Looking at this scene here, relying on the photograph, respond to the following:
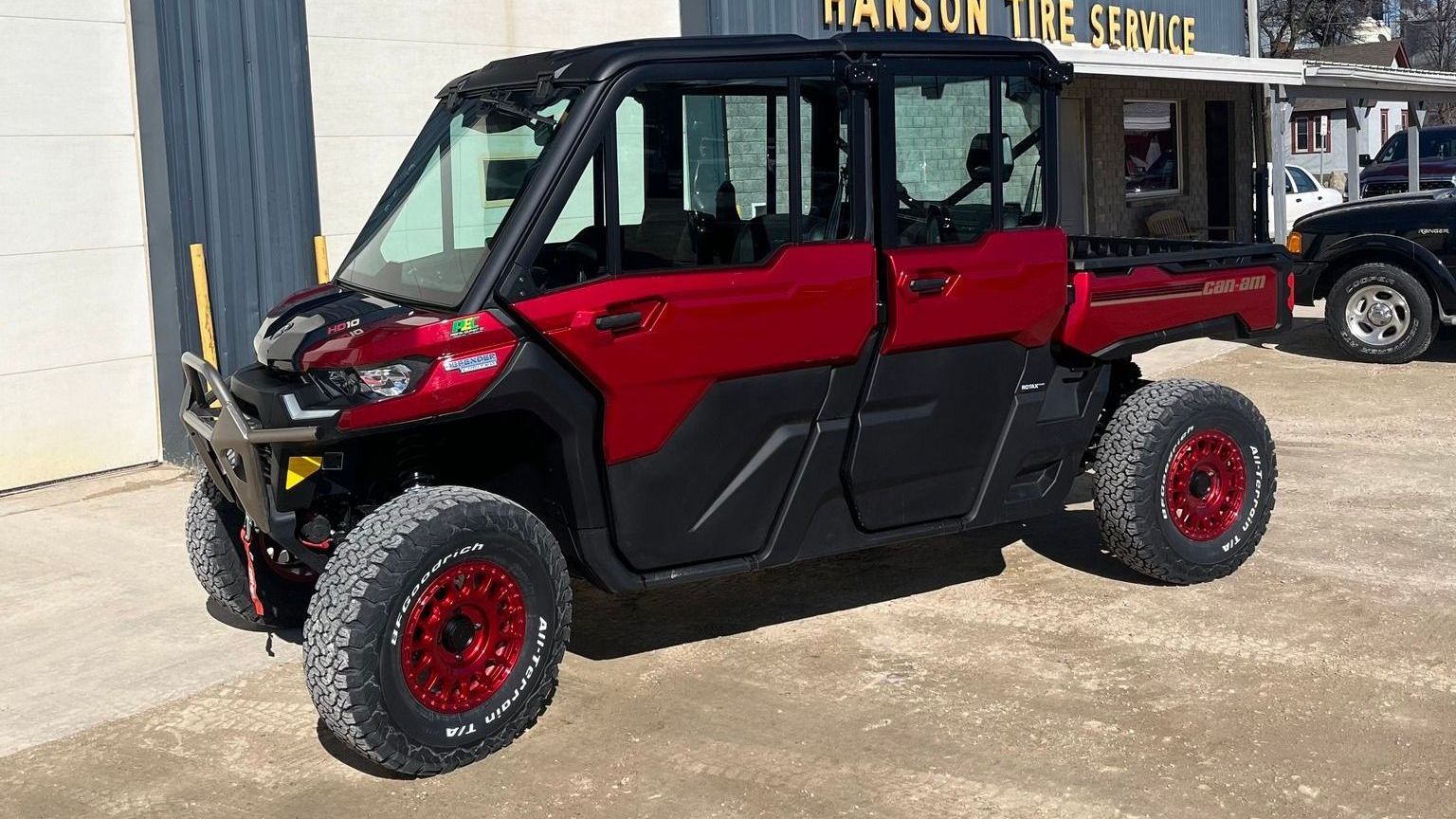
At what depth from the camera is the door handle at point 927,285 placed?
18.4 ft

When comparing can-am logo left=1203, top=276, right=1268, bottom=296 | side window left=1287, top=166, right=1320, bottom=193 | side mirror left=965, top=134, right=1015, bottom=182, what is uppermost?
side window left=1287, top=166, right=1320, bottom=193

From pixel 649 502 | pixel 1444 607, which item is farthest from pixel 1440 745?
pixel 649 502

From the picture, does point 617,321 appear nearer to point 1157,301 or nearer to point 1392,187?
point 1157,301

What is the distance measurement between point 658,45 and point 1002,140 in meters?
1.45

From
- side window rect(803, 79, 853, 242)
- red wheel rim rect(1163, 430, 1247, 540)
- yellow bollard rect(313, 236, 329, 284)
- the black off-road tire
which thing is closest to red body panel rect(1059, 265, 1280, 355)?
red wheel rim rect(1163, 430, 1247, 540)

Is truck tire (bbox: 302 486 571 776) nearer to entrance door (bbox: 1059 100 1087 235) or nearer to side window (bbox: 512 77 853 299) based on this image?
side window (bbox: 512 77 853 299)

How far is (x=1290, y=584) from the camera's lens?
6527 millimetres

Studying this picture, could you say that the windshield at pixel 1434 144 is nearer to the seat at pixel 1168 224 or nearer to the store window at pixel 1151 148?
the store window at pixel 1151 148

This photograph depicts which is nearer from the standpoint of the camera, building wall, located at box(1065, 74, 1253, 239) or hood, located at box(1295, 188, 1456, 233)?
hood, located at box(1295, 188, 1456, 233)

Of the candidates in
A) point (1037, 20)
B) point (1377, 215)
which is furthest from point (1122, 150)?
point (1377, 215)

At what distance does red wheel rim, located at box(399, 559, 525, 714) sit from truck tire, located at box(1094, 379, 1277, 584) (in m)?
2.65

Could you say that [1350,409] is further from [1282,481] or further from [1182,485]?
[1182,485]

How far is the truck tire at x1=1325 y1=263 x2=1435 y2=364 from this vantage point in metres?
12.3

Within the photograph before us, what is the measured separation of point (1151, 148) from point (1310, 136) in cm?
3741
